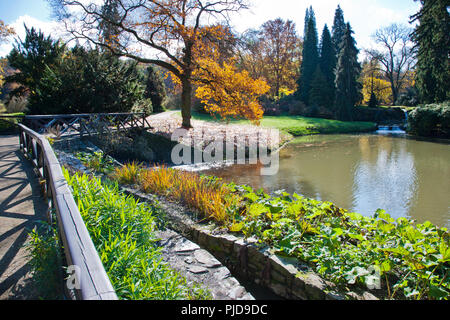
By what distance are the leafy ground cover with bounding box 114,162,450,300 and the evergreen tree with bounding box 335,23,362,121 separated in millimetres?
29414

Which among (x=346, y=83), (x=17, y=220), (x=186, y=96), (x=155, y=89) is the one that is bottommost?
(x=17, y=220)

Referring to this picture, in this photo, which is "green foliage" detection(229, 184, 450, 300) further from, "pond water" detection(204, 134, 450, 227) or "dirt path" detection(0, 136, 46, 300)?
"pond water" detection(204, 134, 450, 227)

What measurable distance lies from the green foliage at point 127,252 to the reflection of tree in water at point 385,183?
17.4 ft

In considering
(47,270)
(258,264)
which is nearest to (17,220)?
(47,270)

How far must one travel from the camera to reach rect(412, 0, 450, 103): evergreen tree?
63.5ft

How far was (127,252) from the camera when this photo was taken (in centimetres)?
236

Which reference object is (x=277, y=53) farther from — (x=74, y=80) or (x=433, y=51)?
(x=74, y=80)

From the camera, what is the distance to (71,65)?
1477 cm

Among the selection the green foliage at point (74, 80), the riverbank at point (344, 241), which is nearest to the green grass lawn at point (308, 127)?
the green foliage at point (74, 80)

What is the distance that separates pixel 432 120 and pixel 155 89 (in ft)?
80.2
